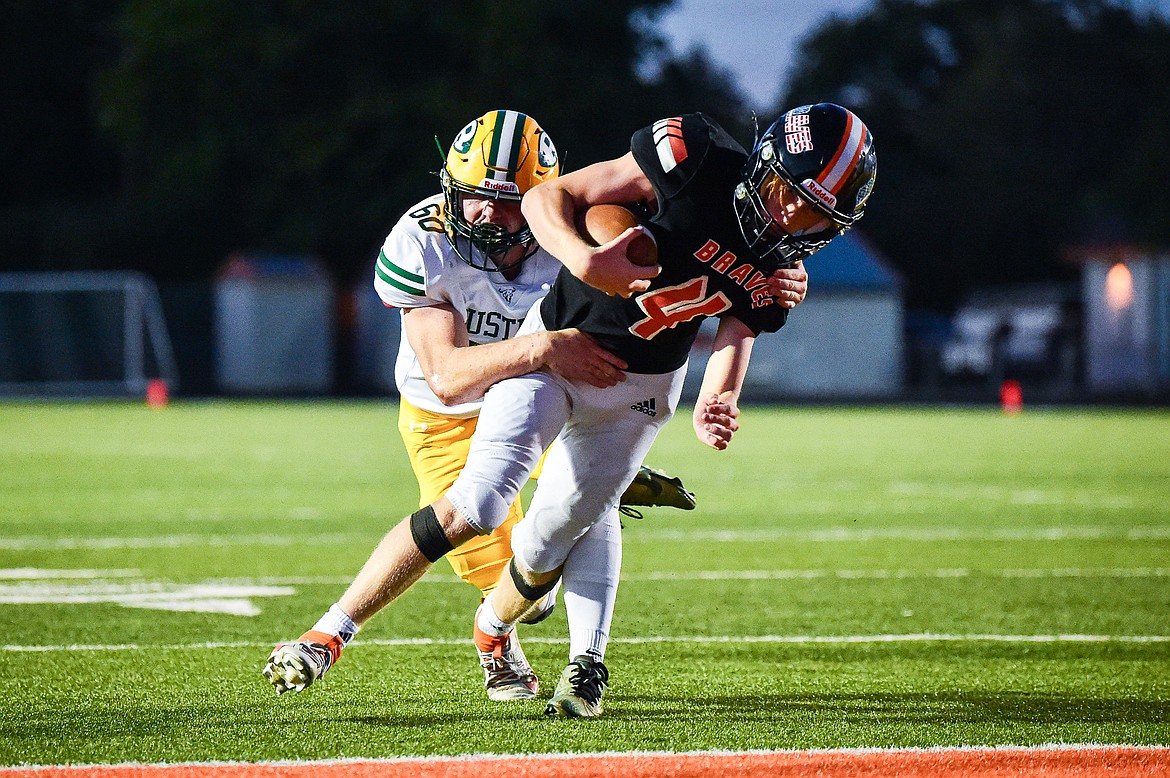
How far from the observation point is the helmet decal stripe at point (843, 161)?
387 cm

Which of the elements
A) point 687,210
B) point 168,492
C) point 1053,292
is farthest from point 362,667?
Result: point 1053,292

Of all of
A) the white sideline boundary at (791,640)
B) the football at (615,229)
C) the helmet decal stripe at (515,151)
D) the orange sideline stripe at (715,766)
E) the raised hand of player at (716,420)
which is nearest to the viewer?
the orange sideline stripe at (715,766)

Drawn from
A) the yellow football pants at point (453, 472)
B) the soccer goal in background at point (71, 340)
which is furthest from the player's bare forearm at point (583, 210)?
the soccer goal in background at point (71, 340)

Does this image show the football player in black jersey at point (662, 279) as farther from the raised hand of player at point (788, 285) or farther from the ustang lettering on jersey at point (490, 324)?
the ustang lettering on jersey at point (490, 324)

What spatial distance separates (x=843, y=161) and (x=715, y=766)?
153 cm

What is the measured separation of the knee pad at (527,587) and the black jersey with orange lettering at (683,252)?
0.68m

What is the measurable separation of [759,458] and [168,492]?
5696 millimetres

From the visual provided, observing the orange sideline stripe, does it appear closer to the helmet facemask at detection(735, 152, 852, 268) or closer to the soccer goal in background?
the helmet facemask at detection(735, 152, 852, 268)

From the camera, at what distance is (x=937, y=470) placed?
1322cm

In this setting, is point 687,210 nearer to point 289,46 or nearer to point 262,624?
point 262,624

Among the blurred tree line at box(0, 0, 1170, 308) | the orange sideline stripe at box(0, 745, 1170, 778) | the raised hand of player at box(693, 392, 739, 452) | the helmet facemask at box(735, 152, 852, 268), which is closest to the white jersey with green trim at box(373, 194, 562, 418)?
the raised hand of player at box(693, 392, 739, 452)

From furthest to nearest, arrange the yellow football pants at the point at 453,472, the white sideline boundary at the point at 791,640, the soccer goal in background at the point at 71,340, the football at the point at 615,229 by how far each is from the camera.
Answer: the soccer goal in background at the point at 71,340 < the white sideline boundary at the point at 791,640 < the yellow football pants at the point at 453,472 < the football at the point at 615,229

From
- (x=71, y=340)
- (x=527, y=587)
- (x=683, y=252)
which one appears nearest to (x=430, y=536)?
(x=527, y=587)

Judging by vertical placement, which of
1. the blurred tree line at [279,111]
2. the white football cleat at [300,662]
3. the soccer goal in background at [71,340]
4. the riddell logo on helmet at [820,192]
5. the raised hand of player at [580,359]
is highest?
the blurred tree line at [279,111]
